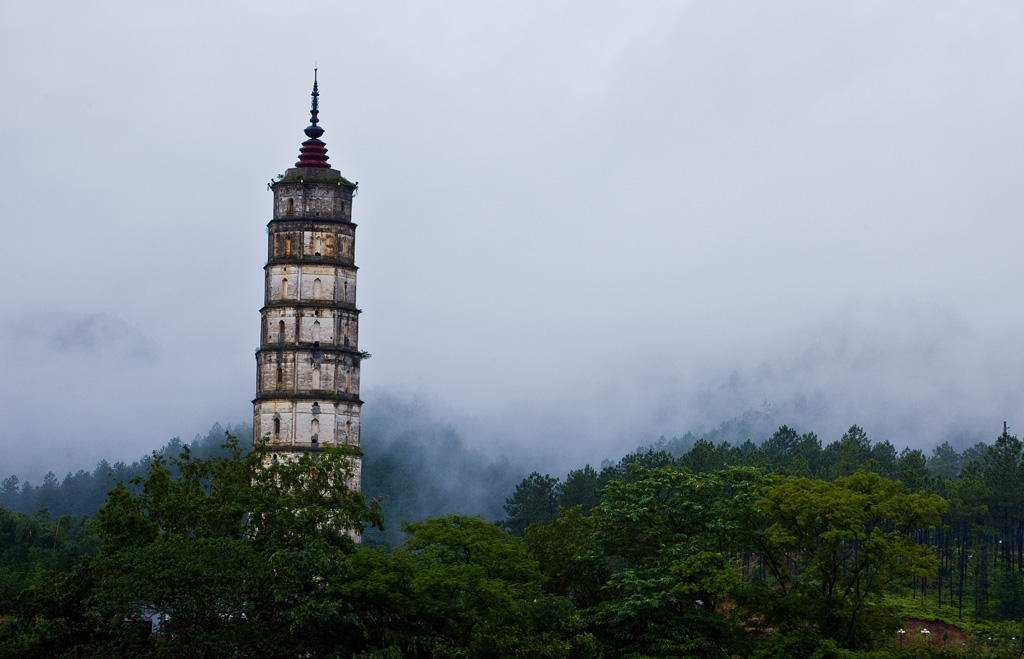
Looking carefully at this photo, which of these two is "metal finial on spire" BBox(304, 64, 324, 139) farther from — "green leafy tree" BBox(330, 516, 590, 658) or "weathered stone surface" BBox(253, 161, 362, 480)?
"green leafy tree" BBox(330, 516, 590, 658)

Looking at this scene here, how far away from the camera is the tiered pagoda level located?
65812 millimetres

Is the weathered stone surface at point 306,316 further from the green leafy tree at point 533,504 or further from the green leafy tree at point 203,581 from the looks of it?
the green leafy tree at point 533,504

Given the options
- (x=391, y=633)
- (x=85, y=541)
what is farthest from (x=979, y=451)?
(x=391, y=633)

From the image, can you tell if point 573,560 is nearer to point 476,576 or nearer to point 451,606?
point 476,576

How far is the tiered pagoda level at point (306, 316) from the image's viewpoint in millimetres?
65812

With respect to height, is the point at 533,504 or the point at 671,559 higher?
the point at 533,504

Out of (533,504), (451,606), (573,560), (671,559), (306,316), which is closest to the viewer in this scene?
(451,606)

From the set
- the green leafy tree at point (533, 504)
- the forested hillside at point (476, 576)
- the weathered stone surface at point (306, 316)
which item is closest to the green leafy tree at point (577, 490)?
the green leafy tree at point (533, 504)

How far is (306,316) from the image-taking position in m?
65.9

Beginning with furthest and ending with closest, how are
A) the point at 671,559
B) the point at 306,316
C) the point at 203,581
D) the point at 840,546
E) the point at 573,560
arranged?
the point at 306,316 < the point at 573,560 < the point at 840,546 < the point at 671,559 < the point at 203,581

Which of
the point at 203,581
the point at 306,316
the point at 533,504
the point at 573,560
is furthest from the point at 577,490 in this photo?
the point at 203,581

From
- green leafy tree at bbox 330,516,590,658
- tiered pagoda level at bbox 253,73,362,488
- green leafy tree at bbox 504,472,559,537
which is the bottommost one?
green leafy tree at bbox 330,516,590,658

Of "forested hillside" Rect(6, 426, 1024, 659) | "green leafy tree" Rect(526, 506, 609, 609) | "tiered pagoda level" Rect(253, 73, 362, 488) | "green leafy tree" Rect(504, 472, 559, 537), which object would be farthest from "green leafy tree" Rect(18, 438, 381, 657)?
"green leafy tree" Rect(504, 472, 559, 537)

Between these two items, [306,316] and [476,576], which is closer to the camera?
[476,576]
